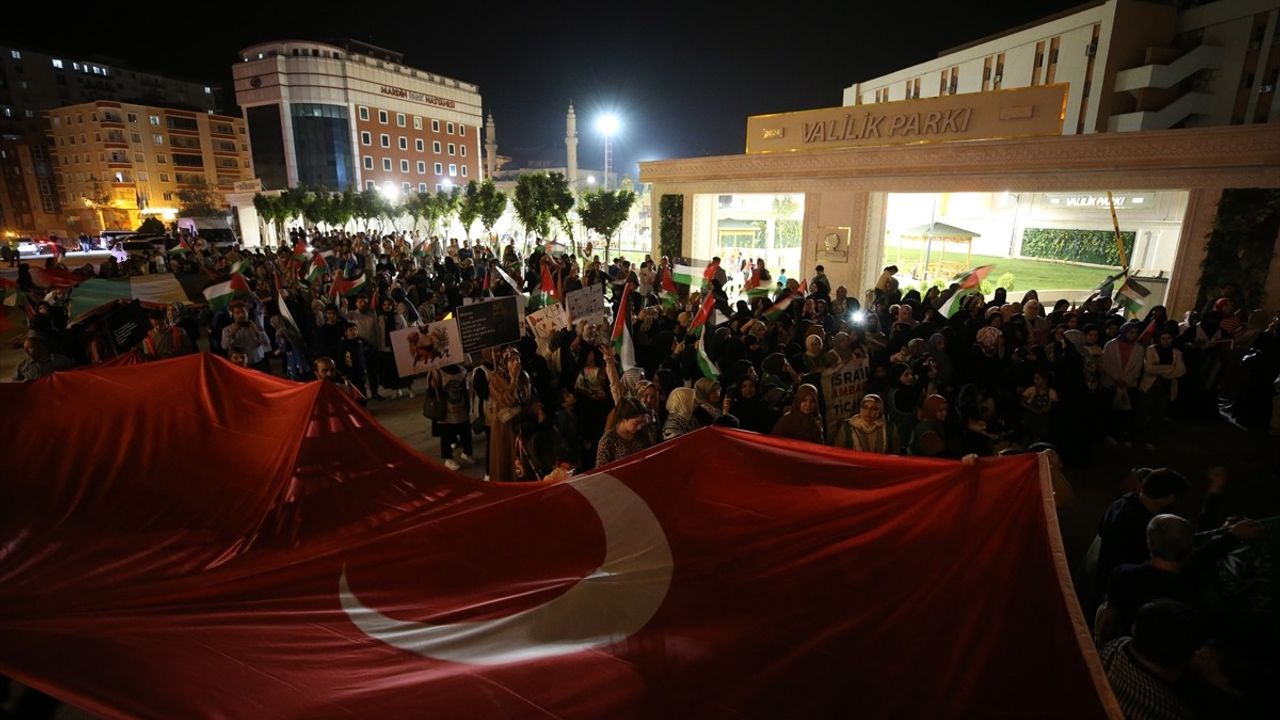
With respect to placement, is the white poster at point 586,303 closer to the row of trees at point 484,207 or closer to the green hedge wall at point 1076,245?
the row of trees at point 484,207

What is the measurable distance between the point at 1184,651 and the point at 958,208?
75.8 ft

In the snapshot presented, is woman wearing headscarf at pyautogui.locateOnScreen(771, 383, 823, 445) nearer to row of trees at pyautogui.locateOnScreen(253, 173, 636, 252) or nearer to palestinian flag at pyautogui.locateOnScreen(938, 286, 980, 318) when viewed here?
palestinian flag at pyautogui.locateOnScreen(938, 286, 980, 318)

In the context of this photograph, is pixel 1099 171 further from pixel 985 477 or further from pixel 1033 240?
pixel 985 477

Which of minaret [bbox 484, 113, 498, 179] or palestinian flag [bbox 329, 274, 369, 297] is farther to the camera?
minaret [bbox 484, 113, 498, 179]

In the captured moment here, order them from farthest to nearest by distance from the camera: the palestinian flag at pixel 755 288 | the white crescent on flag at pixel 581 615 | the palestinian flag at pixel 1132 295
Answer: the palestinian flag at pixel 755 288 → the palestinian flag at pixel 1132 295 → the white crescent on flag at pixel 581 615

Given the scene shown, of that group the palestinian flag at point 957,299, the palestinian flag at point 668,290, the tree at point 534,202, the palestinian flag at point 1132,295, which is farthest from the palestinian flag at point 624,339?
the tree at point 534,202

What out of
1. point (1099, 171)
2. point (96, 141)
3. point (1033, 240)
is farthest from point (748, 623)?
point (96, 141)

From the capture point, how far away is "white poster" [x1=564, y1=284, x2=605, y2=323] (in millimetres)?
9445

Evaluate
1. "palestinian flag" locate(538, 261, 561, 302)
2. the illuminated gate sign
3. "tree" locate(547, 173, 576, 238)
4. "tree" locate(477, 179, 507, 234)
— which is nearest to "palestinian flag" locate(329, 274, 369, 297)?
"palestinian flag" locate(538, 261, 561, 302)

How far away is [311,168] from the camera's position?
216 ft

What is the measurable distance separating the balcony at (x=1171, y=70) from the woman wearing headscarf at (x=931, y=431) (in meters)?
41.3

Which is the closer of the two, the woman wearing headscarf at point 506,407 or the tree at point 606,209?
the woman wearing headscarf at point 506,407

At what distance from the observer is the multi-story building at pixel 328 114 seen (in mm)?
65000

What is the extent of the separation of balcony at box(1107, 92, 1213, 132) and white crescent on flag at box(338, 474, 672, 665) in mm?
43722
